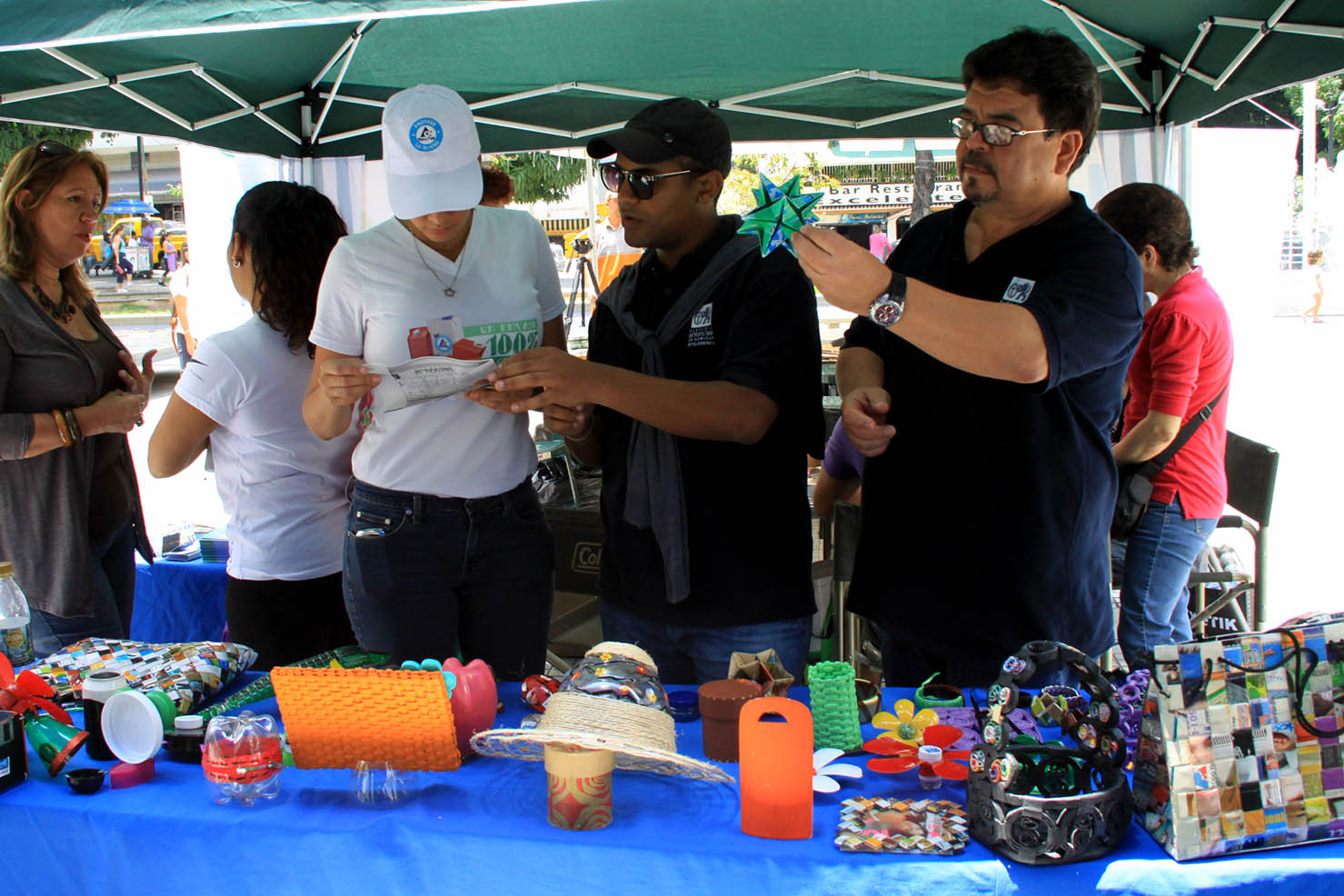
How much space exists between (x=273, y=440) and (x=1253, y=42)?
11.1 feet

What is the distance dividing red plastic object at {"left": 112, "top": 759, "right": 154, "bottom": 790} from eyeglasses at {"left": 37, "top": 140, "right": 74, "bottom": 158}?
178 centimetres

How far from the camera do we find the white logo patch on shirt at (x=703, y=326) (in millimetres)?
2016

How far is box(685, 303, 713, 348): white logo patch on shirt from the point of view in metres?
2.02

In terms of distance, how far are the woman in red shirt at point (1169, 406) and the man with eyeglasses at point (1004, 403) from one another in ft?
4.67

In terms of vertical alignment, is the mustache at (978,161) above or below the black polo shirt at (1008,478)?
above

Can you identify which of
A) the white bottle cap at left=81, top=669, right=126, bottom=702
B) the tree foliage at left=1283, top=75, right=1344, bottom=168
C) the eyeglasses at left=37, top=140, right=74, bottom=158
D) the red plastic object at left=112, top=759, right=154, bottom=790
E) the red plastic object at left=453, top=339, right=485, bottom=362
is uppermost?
the tree foliage at left=1283, top=75, right=1344, bottom=168

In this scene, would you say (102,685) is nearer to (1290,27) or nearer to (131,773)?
(131,773)

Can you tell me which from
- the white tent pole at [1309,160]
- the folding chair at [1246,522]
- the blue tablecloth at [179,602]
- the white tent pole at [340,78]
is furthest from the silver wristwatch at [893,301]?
the white tent pole at [1309,160]

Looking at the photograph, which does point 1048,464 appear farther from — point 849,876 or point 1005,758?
point 849,876

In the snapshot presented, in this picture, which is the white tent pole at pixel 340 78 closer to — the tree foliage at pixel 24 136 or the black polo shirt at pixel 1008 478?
the black polo shirt at pixel 1008 478

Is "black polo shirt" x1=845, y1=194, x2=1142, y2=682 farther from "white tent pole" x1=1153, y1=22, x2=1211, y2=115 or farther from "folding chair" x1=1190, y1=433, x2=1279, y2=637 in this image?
"white tent pole" x1=1153, y1=22, x2=1211, y2=115

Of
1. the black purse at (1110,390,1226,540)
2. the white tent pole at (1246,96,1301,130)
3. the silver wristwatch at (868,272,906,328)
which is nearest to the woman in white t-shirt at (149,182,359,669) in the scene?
the silver wristwatch at (868,272,906,328)

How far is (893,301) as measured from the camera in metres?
1.54

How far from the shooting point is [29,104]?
12.4 feet
